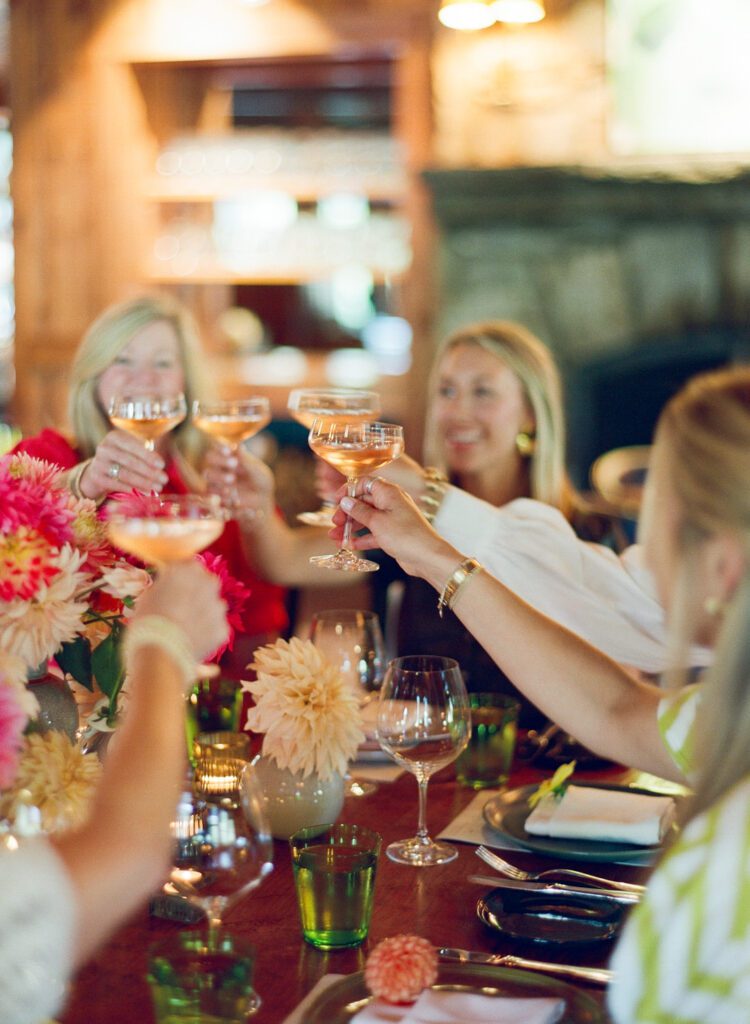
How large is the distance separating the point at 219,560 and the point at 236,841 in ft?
1.44

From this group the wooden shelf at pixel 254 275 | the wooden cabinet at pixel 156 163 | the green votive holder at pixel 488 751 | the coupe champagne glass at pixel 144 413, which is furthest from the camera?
the wooden shelf at pixel 254 275

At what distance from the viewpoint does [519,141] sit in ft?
14.1

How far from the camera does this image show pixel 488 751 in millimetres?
1589

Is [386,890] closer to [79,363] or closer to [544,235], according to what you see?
[79,363]

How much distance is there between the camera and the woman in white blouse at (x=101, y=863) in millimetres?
804

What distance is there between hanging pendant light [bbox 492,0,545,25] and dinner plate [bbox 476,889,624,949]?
3281 mm

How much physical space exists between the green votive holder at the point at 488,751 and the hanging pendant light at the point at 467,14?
287cm

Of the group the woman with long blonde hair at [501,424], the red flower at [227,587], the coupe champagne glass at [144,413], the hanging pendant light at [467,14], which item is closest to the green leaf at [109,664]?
the red flower at [227,587]

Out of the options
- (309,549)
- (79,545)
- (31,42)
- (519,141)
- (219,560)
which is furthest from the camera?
(31,42)

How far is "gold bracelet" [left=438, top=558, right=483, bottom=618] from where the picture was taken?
1.38m

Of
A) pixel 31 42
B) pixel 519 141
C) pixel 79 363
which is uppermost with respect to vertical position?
pixel 31 42

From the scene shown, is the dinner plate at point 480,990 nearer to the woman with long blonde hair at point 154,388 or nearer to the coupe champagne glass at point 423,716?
the coupe champagne glass at point 423,716

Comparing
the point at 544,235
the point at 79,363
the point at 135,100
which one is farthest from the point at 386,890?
the point at 135,100

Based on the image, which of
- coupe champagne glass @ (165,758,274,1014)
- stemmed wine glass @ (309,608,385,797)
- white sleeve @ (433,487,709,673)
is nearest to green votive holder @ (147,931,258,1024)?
coupe champagne glass @ (165,758,274,1014)
